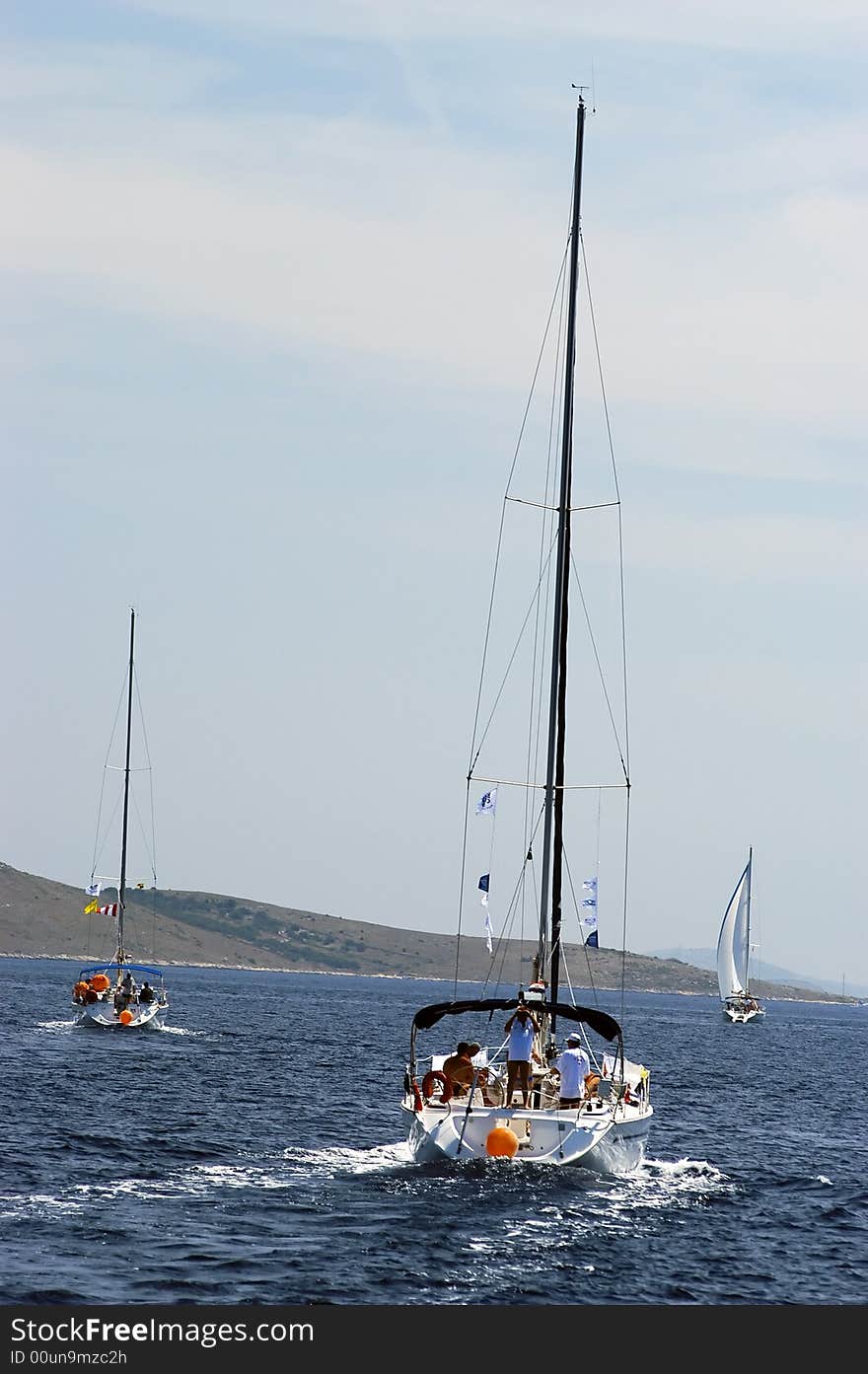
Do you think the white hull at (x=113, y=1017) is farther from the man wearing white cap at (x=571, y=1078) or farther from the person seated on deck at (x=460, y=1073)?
the man wearing white cap at (x=571, y=1078)

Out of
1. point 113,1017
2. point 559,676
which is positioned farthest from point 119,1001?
point 559,676

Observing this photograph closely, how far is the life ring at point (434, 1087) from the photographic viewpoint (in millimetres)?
32312

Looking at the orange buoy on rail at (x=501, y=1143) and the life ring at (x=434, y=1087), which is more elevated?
the life ring at (x=434, y=1087)

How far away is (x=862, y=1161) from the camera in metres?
43.0

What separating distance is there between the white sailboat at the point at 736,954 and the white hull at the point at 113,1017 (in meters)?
79.9

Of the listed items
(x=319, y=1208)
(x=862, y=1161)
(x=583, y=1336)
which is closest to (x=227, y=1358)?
(x=583, y=1336)

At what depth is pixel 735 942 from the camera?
153125 mm

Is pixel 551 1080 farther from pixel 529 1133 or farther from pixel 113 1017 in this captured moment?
pixel 113 1017

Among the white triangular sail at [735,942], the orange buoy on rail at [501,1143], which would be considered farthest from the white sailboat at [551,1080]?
the white triangular sail at [735,942]

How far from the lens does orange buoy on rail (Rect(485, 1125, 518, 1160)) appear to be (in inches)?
1185

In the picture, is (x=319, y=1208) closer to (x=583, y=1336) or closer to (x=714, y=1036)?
(x=583, y=1336)

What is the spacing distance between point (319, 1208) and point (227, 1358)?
11.8m

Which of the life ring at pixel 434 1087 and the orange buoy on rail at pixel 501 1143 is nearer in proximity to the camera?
the orange buoy on rail at pixel 501 1143

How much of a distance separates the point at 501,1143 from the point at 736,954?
416 ft
